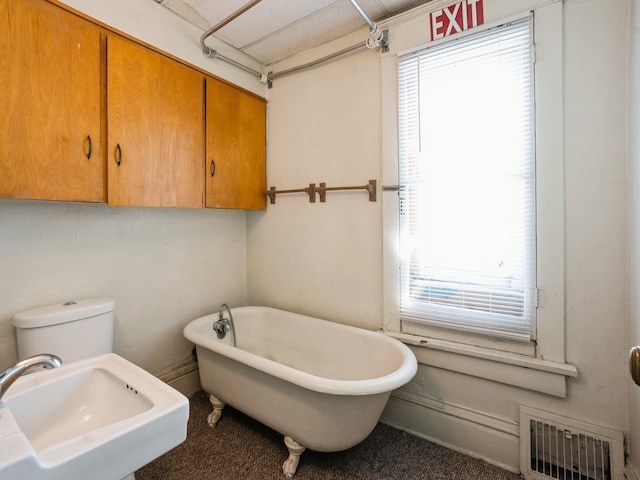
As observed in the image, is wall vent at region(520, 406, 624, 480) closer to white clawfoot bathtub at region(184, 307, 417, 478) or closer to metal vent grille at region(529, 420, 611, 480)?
metal vent grille at region(529, 420, 611, 480)

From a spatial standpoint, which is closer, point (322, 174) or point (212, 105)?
point (212, 105)

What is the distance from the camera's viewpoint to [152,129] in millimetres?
1656

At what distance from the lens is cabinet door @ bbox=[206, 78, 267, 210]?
1.99 metres

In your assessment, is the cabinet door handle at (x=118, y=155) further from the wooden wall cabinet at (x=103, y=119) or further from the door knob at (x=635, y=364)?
the door knob at (x=635, y=364)

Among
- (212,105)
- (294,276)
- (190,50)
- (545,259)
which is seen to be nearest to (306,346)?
(294,276)

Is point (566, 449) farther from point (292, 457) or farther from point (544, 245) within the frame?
point (292, 457)

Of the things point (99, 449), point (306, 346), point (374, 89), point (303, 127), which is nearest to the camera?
point (99, 449)

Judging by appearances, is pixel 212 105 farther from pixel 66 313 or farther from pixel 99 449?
pixel 99 449

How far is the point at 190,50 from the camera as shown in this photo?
191 centimetres

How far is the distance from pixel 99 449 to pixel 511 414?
1732 millimetres

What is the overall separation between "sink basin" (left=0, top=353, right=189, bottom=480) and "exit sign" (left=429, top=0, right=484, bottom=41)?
206 cm

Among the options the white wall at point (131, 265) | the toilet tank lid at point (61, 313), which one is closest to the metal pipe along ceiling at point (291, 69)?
the white wall at point (131, 265)

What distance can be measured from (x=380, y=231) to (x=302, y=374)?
96 centimetres

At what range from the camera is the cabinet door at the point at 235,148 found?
1991 mm
